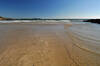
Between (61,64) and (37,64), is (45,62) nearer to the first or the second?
(37,64)

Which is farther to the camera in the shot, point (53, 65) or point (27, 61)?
point (27, 61)

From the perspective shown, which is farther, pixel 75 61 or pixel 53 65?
pixel 75 61

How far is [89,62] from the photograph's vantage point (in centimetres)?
159

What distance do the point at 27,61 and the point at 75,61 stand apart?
51.4 inches

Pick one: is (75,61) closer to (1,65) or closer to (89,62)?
(89,62)

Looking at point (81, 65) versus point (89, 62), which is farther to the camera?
point (89, 62)

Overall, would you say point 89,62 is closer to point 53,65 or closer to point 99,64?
point 99,64

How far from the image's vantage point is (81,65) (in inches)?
58.3

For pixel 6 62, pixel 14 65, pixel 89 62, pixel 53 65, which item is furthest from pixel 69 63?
pixel 6 62

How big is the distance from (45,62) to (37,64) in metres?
0.21

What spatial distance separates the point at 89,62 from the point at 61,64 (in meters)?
0.78

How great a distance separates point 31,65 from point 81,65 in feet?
4.11

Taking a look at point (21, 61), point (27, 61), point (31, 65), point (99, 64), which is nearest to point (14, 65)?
point (21, 61)

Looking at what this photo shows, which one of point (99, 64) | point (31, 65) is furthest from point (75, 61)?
point (31, 65)
